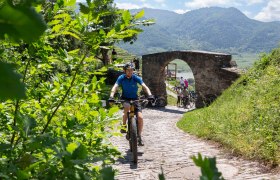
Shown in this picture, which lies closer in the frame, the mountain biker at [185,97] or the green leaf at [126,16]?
the green leaf at [126,16]

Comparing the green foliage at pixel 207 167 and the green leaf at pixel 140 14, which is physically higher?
the green leaf at pixel 140 14

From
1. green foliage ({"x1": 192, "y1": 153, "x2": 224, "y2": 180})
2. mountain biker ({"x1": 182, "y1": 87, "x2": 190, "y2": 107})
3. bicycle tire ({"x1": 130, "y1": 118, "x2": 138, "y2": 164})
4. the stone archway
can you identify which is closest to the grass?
bicycle tire ({"x1": 130, "y1": 118, "x2": 138, "y2": 164})

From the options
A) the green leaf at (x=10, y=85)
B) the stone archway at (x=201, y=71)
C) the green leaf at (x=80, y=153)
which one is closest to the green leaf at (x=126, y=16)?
the green leaf at (x=80, y=153)

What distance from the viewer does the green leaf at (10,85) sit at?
1.55 feet

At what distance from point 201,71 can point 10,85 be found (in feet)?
75.2

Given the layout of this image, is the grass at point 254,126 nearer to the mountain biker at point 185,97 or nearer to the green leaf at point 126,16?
the green leaf at point 126,16

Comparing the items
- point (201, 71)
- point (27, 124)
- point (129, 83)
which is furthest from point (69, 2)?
point (201, 71)

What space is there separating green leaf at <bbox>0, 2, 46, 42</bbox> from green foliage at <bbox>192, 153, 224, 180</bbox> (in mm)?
331

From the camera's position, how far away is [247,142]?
25.5 feet

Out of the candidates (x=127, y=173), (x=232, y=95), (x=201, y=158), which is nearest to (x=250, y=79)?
(x=232, y=95)

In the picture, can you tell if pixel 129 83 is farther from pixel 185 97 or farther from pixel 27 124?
pixel 185 97

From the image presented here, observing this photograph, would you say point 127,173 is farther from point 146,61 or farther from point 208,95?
point 146,61

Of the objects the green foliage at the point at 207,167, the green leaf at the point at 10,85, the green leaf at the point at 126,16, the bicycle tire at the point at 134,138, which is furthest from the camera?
the bicycle tire at the point at 134,138

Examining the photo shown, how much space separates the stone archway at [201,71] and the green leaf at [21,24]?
19279mm
